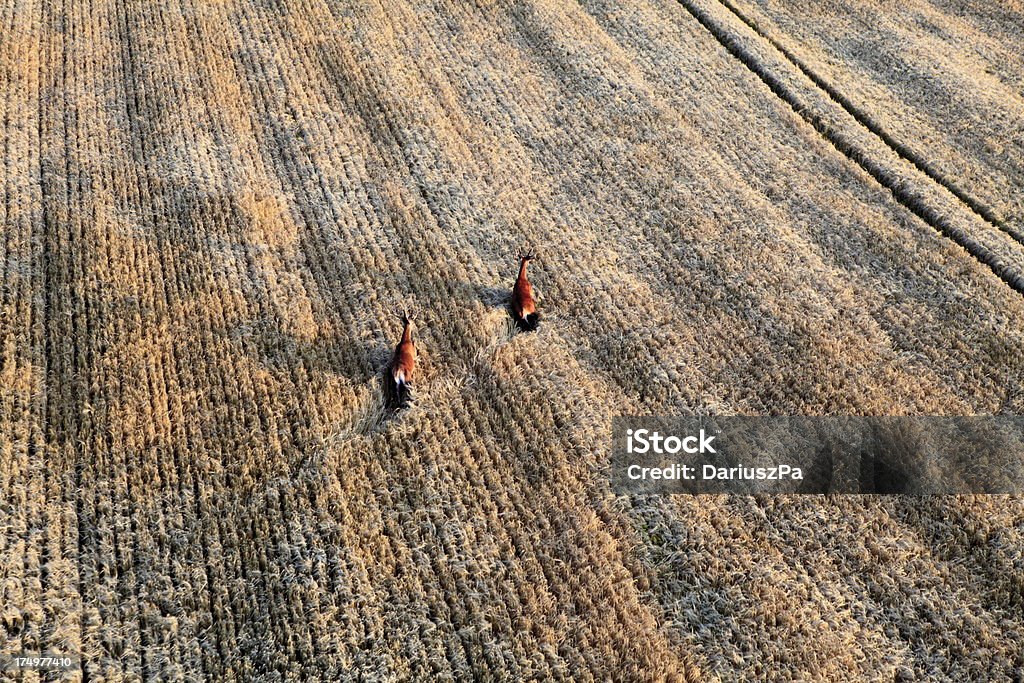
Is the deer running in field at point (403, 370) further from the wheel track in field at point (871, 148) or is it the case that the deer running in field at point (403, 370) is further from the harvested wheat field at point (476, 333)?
the wheel track in field at point (871, 148)

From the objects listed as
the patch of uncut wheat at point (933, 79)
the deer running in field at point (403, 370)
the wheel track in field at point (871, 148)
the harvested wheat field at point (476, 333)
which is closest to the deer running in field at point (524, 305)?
the harvested wheat field at point (476, 333)

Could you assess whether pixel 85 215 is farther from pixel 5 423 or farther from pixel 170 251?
pixel 5 423

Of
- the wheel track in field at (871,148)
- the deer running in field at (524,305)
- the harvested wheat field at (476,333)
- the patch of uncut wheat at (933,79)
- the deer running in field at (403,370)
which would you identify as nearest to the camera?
the harvested wheat field at (476,333)

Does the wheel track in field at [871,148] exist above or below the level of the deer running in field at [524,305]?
above

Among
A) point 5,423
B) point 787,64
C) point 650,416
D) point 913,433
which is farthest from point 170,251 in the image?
point 787,64

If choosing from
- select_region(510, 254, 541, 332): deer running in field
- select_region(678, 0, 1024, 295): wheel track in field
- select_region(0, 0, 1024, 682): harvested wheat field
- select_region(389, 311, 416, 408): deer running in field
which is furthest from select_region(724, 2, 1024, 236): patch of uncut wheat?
select_region(389, 311, 416, 408): deer running in field

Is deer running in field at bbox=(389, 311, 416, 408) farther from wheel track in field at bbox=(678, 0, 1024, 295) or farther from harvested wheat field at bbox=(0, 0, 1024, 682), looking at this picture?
wheel track in field at bbox=(678, 0, 1024, 295)
